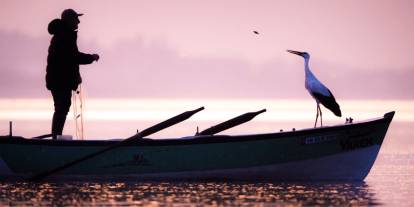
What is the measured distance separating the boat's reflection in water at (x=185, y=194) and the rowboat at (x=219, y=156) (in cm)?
44

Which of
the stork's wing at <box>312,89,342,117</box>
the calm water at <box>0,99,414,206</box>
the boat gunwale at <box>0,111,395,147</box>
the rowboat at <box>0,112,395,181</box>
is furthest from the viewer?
the stork's wing at <box>312,89,342,117</box>

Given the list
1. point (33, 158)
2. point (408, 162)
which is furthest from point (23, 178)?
point (408, 162)

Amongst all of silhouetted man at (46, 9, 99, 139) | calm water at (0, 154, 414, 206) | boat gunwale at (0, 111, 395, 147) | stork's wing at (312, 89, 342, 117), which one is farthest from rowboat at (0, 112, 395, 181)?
stork's wing at (312, 89, 342, 117)

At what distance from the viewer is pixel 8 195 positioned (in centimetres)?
2353

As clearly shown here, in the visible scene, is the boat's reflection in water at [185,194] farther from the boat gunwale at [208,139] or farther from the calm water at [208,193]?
the boat gunwale at [208,139]

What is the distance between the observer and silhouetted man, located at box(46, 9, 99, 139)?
25906mm

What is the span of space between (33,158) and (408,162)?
34.7 feet

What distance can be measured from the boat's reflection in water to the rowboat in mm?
437

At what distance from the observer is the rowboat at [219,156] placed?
25.5 m

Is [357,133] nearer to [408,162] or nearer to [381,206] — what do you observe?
[381,206]

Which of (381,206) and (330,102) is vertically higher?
(330,102)

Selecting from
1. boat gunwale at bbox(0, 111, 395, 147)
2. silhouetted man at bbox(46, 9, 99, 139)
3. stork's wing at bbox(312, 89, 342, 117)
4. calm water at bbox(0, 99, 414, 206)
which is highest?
silhouetted man at bbox(46, 9, 99, 139)

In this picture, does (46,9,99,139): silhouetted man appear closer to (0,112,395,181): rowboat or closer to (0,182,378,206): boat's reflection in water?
(0,112,395,181): rowboat

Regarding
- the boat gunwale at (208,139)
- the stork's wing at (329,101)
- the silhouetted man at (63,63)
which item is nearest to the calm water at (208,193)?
the boat gunwale at (208,139)
